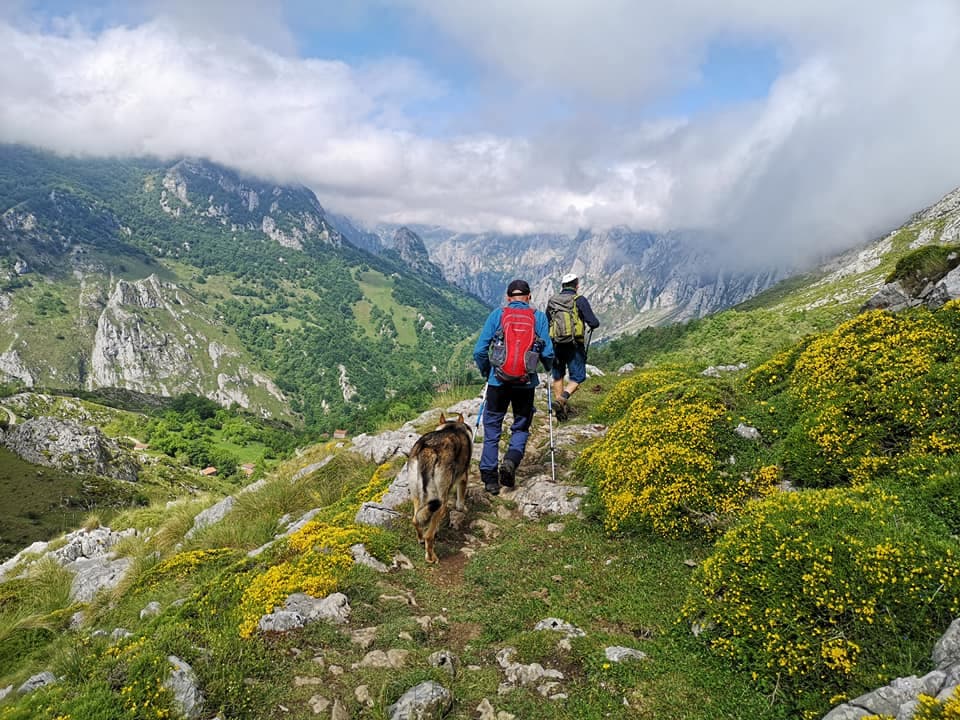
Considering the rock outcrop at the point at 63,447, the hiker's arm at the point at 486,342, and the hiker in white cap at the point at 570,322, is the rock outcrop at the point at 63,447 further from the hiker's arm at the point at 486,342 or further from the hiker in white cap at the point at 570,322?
the hiker's arm at the point at 486,342

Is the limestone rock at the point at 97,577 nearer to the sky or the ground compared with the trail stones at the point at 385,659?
nearer to the ground

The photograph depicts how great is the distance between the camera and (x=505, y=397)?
35.8ft

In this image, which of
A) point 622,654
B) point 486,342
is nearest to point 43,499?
point 486,342

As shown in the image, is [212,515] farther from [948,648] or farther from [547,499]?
[948,648]

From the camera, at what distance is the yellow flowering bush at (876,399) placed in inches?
291

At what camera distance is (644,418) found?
11312mm

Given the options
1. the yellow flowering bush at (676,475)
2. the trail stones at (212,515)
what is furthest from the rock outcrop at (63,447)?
the yellow flowering bush at (676,475)

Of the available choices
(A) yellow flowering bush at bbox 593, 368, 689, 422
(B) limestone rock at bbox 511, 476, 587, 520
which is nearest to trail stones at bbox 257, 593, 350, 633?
(B) limestone rock at bbox 511, 476, 587, 520

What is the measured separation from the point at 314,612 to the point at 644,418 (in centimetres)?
800

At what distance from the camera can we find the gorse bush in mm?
4859

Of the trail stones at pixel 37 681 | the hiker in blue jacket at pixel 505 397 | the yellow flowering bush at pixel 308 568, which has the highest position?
the hiker in blue jacket at pixel 505 397

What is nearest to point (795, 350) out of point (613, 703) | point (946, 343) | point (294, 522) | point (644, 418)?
point (946, 343)

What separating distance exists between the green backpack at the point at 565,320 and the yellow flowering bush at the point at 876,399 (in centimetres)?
599

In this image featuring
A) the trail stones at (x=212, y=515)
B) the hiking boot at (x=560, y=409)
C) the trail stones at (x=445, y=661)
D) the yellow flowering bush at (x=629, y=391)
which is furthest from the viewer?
the hiking boot at (x=560, y=409)
